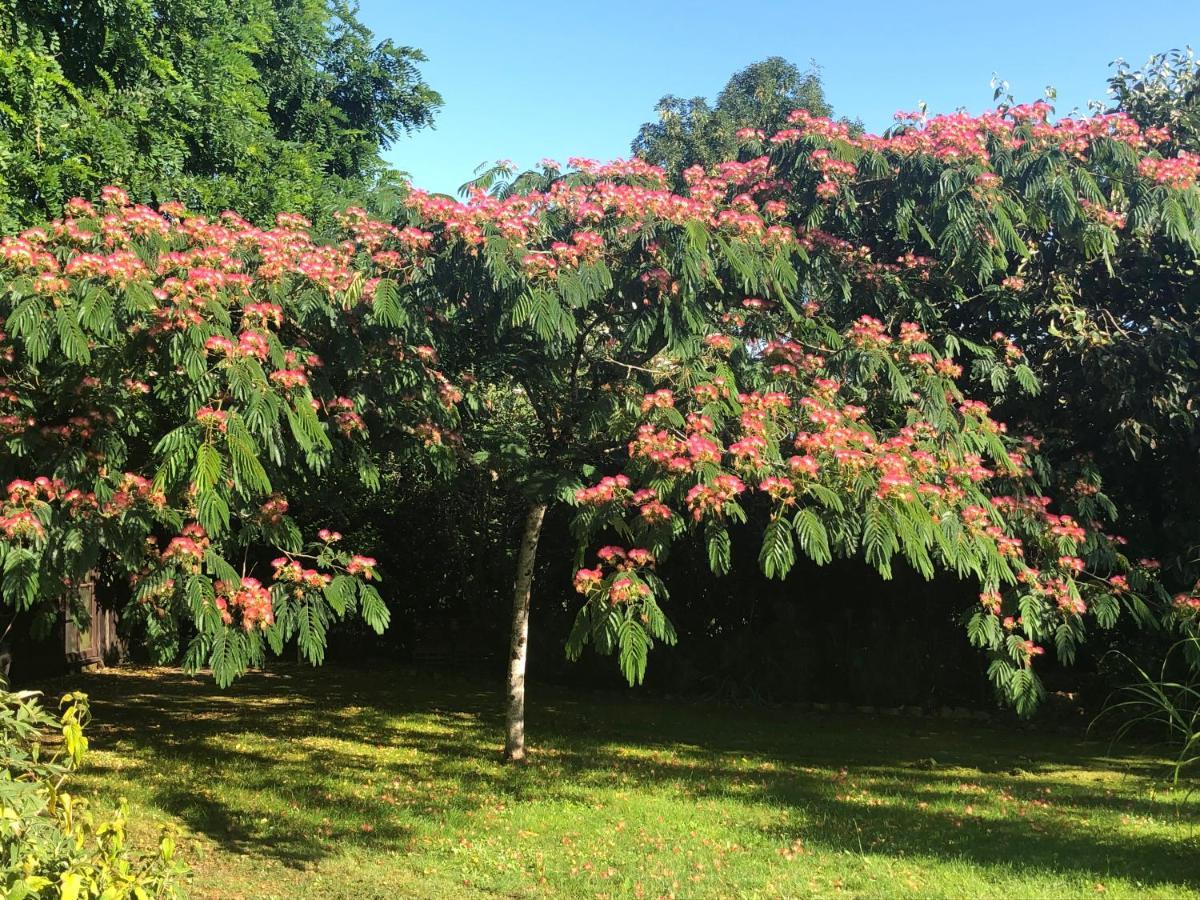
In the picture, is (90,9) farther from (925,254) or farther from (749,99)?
(749,99)

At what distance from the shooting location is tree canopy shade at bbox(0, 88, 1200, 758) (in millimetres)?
5367

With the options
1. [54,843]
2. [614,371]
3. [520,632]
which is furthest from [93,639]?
[54,843]

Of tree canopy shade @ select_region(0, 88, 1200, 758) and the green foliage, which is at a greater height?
tree canopy shade @ select_region(0, 88, 1200, 758)

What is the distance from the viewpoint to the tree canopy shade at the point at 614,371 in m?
5.37

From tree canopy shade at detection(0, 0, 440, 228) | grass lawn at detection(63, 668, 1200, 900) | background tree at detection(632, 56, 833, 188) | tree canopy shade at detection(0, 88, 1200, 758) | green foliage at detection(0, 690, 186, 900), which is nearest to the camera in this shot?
green foliage at detection(0, 690, 186, 900)

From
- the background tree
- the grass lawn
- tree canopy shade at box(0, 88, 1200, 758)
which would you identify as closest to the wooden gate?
the grass lawn

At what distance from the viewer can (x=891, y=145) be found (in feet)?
26.2

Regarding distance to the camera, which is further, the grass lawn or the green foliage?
the grass lawn

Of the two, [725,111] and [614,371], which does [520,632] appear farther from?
[725,111]

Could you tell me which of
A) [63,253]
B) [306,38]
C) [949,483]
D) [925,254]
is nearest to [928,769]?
[949,483]

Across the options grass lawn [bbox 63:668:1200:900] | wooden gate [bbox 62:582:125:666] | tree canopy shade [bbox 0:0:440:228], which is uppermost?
tree canopy shade [bbox 0:0:440:228]

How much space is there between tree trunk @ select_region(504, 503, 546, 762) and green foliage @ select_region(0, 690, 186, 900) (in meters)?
5.30

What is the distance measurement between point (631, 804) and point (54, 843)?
5.16 meters

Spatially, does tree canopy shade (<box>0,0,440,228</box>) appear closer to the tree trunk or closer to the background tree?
the tree trunk
